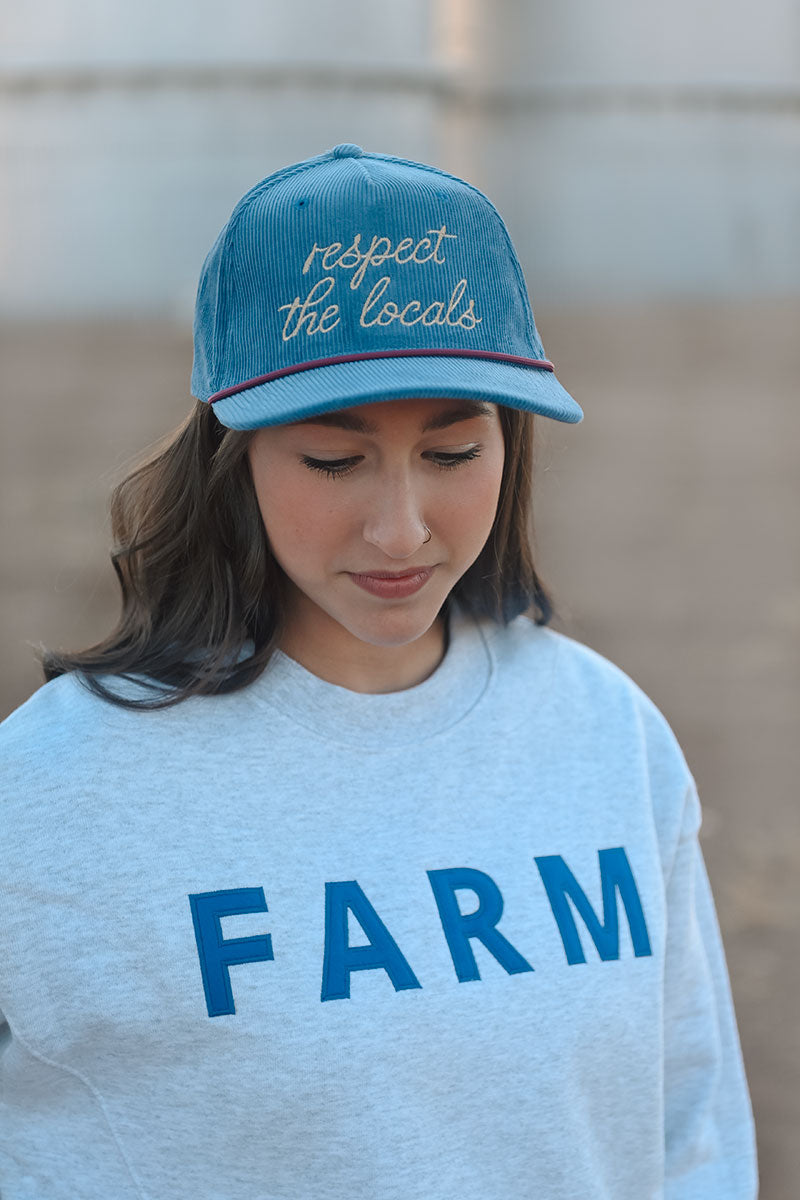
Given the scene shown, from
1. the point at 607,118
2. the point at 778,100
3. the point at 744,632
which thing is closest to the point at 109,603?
the point at 744,632

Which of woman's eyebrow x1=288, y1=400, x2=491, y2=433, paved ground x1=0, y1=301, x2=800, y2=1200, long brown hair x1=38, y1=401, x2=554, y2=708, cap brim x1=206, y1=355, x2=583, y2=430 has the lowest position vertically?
paved ground x1=0, y1=301, x2=800, y2=1200

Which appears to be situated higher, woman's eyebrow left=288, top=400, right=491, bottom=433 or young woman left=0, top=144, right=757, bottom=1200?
woman's eyebrow left=288, top=400, right=491, bottom=433

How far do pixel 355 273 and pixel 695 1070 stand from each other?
603 mm

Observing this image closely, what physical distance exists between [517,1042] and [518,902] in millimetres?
85

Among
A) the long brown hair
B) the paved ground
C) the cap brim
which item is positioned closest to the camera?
the cap brim

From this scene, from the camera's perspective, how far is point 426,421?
0.75m

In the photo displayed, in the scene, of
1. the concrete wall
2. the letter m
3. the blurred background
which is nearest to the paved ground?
the blurred background

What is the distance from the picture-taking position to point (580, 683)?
0.94m

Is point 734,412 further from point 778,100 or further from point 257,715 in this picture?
point 257,715

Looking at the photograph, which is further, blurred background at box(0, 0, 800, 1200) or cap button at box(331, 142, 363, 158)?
blurred background at box(0, 0, 800, 1200)

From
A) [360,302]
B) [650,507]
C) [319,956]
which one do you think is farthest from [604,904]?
[650,507]

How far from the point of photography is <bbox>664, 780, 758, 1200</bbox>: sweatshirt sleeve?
0.91 metres

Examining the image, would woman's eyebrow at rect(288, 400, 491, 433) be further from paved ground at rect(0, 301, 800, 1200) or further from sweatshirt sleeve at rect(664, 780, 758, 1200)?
paved ground at rect(0, 301, 800, 1200)

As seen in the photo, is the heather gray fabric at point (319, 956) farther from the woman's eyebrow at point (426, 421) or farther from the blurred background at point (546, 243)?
the blurred background at point (546, 243)
